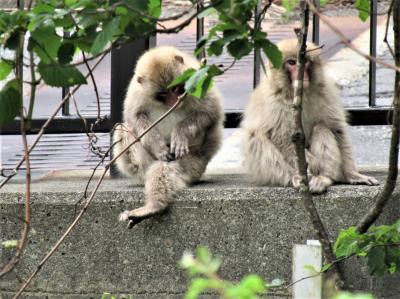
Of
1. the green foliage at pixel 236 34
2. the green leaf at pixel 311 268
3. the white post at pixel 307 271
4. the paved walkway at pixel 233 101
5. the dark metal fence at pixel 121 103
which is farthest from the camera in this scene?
the paved walkway at pixel 233 101

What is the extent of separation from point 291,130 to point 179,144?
72 centimetres

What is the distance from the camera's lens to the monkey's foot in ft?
19.3

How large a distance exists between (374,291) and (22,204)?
7.27 ft

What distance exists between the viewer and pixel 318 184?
5.91 metres

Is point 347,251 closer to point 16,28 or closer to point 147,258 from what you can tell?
point 16,28

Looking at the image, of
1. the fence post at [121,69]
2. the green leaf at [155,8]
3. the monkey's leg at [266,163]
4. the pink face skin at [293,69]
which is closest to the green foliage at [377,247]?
the green leaf at [155,8]

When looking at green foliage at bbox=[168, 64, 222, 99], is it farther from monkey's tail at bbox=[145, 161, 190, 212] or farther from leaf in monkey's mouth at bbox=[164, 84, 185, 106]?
leaf in monkey's mouth at bbox=[164, 84, 185, 106]

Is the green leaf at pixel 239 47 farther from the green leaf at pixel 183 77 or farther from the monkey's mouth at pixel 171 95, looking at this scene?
the monkey's mouth at pixel 171 95

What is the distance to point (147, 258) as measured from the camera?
19.9 feet

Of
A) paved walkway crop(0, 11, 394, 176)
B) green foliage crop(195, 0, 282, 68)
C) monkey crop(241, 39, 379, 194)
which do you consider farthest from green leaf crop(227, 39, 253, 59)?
paved walkway crop(0, 11, 394, 176)

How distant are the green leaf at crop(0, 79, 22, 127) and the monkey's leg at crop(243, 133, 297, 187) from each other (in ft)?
8.96

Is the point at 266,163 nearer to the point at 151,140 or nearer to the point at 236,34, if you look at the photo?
the point at 151,140

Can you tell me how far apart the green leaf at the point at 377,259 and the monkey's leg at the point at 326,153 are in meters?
1.90

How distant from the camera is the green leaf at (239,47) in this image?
11.3 ft
